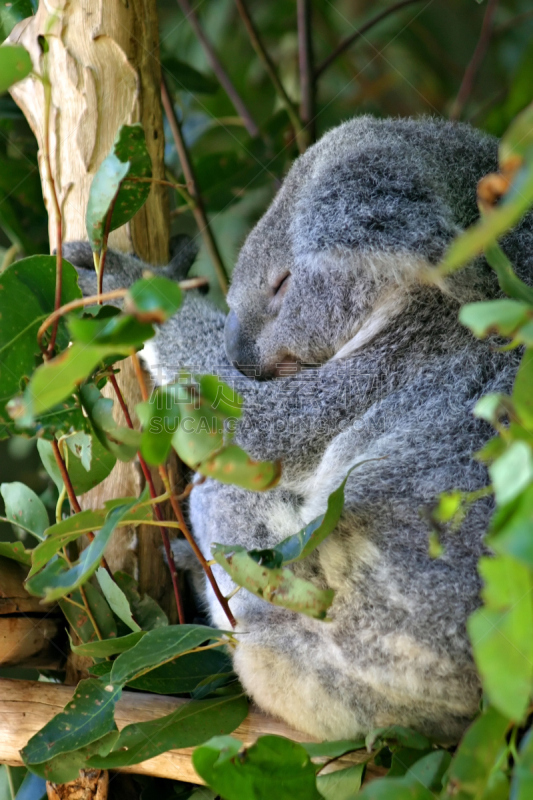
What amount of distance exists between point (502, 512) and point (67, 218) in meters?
1.75

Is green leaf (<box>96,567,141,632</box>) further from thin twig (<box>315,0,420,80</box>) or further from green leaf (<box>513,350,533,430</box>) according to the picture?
thin twig (<box>315,0,420,80</box>)

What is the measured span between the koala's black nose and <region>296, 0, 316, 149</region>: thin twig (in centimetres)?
112

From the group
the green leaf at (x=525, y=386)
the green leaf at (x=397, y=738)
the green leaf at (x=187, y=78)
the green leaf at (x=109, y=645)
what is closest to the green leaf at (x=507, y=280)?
the green leaf at (x=525, y=386)

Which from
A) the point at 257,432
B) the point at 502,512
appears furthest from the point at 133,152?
the point at 502,512

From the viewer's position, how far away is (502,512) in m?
0.71

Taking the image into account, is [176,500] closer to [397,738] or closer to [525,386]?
[525,386]

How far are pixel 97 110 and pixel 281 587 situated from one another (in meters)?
1.49

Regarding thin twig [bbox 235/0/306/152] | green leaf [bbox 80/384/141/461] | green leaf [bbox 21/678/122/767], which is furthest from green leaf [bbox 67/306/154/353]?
thin twig [bbox 235/0/306/152]

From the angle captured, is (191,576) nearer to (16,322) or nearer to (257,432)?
(257,432)

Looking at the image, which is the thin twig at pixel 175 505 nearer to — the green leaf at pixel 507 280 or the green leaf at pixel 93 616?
the green leaf at pixel 93 616

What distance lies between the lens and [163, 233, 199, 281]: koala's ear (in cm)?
226

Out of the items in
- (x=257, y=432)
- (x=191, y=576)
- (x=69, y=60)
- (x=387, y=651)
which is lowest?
(x=191, y=576)

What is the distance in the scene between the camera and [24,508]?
182 centimetres

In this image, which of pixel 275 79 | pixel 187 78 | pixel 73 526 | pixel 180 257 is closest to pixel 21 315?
pixel 73 526
